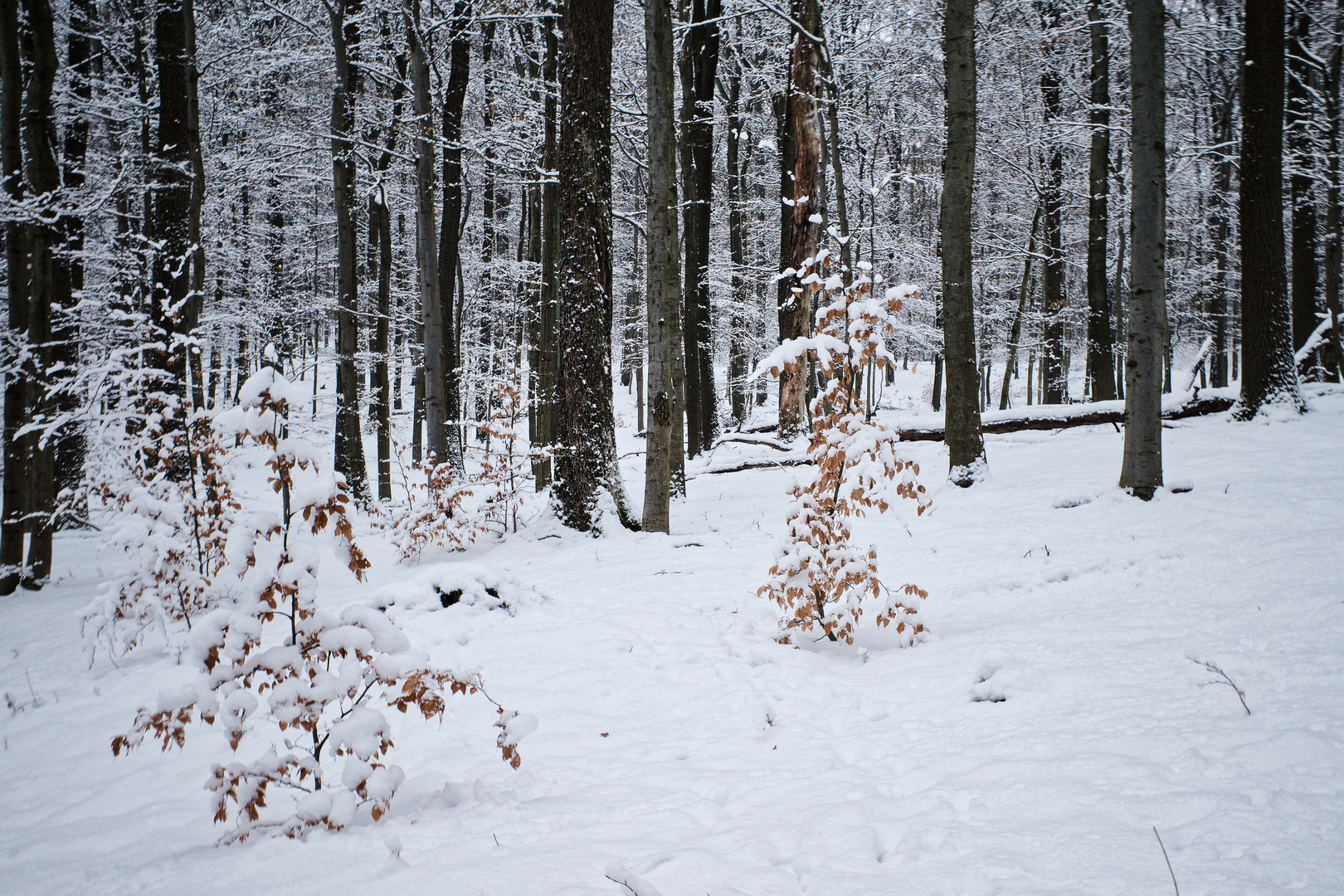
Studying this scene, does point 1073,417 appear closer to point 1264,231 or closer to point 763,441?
point 1264,231

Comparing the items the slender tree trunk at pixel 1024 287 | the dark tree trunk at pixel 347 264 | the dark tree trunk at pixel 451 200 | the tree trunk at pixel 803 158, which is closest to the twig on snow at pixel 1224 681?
the tree trunk at pixel 803 158

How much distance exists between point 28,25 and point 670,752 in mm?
9851

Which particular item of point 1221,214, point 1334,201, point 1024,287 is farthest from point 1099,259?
point 1221,214

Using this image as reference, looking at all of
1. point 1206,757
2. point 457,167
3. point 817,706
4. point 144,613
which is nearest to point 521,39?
point 457,167

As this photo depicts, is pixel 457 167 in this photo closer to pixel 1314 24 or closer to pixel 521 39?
pixel 521 39

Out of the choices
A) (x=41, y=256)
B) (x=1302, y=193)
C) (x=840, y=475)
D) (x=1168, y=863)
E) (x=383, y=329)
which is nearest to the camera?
(x=1168, y=863)

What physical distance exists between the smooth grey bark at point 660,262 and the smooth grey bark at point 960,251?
3134 millimetres

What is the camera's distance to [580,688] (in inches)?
145

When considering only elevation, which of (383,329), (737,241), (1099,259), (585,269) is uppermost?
(737,241)

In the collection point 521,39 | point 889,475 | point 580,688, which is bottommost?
point 580,688

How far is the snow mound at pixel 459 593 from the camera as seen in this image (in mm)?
5129

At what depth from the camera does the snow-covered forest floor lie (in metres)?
1.90

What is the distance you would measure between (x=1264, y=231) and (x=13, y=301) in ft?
Result: 48.2

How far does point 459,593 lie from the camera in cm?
523
